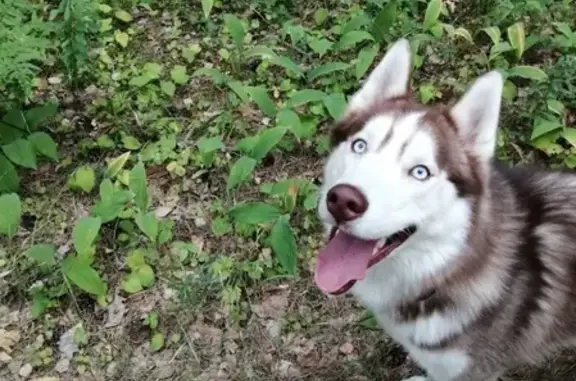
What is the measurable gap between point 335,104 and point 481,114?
4.86 ft

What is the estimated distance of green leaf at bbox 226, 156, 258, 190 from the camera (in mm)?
3857

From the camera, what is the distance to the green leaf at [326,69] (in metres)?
4.20

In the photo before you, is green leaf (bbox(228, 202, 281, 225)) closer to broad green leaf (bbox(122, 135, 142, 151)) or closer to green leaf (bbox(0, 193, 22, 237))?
broad green leaf (bbox(122, 135, 142, 151))

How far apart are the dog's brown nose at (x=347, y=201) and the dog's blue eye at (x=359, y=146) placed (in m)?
0.23

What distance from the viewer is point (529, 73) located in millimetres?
4207

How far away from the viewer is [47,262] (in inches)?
144

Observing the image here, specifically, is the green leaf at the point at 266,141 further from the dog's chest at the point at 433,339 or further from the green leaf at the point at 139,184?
the dog's chest at the point at 433,339

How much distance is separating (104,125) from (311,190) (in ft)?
4.19

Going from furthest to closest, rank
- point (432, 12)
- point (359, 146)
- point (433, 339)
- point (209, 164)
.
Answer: point (432, 12)
point (209, 164)
point (433, 339)
point (359, 146)

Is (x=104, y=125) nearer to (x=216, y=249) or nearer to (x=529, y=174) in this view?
(x=216, y=249)

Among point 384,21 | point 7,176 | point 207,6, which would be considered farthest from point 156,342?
point 384,21

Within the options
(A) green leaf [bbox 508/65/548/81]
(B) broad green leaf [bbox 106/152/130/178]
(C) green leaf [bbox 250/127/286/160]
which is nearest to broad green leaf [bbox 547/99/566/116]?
(A) green leaf [bbox 508/65/548/81]

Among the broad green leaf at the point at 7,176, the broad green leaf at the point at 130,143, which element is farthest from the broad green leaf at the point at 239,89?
the broad green leaf at the point at 7,176

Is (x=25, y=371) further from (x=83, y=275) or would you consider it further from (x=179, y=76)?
(x=179, y=76)
